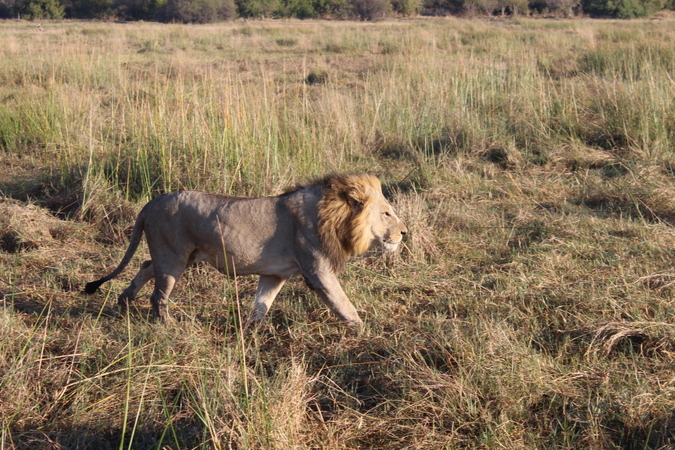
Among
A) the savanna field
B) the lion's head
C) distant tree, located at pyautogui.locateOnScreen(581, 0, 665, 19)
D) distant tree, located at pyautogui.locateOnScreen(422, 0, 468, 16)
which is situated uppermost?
distant tree, located at pyautogui.locateOnScreen(422, 0, 468, 16)

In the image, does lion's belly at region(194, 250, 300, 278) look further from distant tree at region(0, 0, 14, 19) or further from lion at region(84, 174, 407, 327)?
distant tree at region(0, 0, 14, 19)

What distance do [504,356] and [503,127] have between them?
4.71 meters

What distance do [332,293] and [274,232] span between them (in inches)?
17.7

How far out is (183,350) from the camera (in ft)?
10.8

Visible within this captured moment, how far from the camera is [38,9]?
34.8m

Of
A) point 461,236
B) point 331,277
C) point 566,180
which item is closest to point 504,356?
point 331,277

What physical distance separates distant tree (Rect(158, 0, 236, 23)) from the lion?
3042cm

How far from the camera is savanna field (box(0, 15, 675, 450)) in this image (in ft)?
9.12

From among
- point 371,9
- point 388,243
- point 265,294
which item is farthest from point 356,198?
point 371,9

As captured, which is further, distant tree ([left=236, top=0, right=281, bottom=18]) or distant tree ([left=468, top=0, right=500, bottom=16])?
distant tree ([left=236, top=0, right=281, bottom=18])

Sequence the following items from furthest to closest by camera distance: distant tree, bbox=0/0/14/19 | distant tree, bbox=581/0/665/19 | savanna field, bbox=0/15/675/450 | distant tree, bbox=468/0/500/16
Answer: distant tree, bbox=0/0/14/19 < distant tree, bbox=468/0/500/16 < distant tree, bbox=581/0/665/19 < savanna field, bbox=0/15/675/450

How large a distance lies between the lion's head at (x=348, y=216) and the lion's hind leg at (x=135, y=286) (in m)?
1.10

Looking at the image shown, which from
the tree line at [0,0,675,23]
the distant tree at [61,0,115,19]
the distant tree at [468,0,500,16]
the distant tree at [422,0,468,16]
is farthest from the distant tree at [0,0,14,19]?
the distant tree at [468,0,500,16]

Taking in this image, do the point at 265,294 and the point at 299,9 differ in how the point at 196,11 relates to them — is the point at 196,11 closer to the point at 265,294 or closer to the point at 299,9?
the point at 299,9
